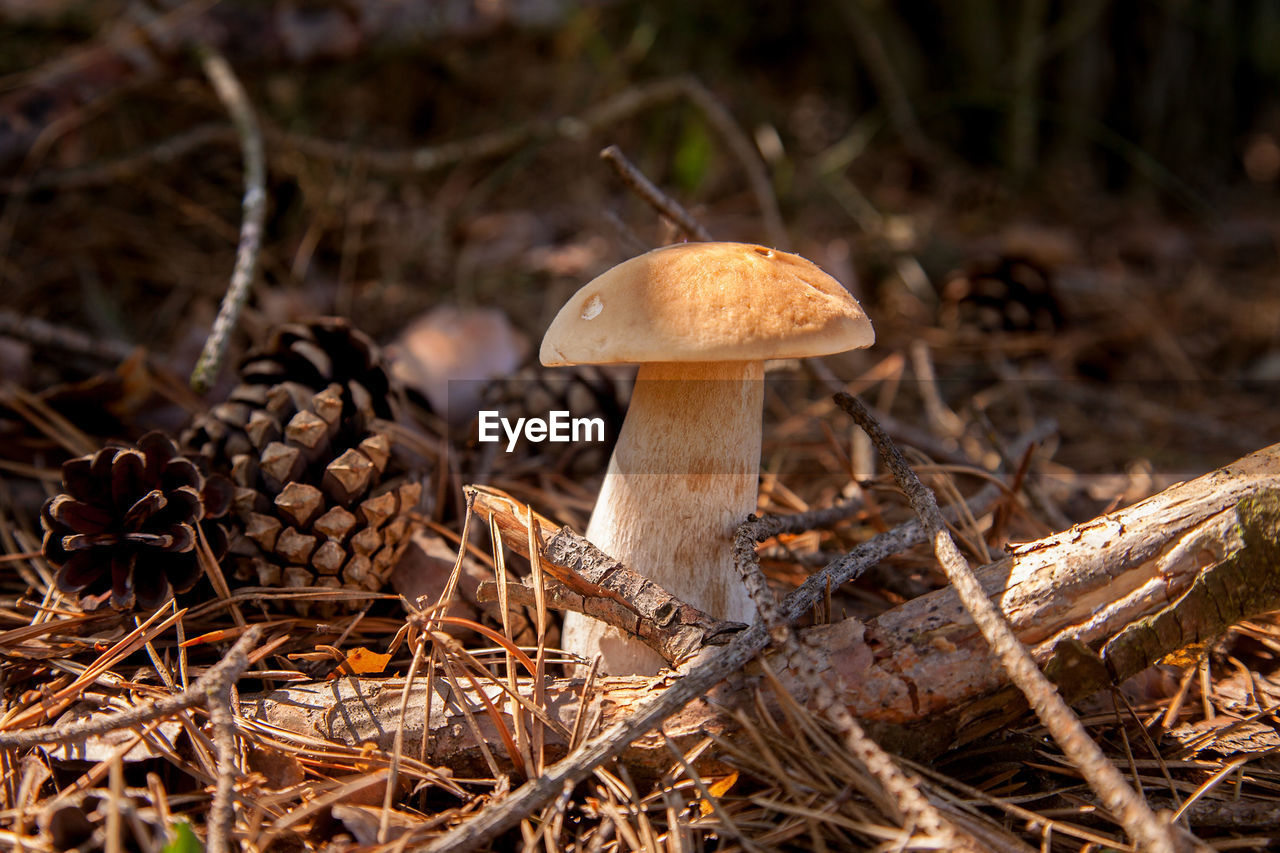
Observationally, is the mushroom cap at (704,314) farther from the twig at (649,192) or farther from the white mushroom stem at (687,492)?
the twig at (649,192)

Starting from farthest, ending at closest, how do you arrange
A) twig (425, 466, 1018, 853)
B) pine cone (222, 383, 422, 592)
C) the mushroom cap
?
pine cone (222, 383, 422, 592)
the mushroom cap
twig (425, 466, 1018, 853)

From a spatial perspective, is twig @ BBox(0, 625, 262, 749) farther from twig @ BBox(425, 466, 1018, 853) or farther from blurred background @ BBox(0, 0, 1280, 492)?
blurred background @ BBox(0, 0, 1280, 492)

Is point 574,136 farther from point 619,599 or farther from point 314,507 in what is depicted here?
point 619,599

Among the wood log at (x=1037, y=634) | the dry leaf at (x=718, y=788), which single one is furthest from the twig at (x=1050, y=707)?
the dry leaf at (x=718, y=788)

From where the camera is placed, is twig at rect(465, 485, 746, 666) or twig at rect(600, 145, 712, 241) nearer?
twig at rect(465, 485, 746, 666)

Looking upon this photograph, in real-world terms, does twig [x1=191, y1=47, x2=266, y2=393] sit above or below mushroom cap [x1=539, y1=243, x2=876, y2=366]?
above

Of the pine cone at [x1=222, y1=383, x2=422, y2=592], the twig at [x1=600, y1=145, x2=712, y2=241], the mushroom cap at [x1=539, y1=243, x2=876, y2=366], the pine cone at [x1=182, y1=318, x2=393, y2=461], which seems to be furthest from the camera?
the twig at [x1=600, y1=145, x2=712, y2=241]

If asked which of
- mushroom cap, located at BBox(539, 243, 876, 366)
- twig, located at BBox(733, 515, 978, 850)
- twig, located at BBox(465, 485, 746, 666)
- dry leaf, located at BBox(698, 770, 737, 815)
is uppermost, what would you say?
mushroom cap, located at BBox(539, 243, 876, 366)

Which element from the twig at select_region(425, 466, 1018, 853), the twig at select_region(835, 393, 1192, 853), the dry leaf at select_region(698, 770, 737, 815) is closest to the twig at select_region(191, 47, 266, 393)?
the twig at select_region(425, 466, 1018, 853)

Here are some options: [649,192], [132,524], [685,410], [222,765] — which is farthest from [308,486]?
[649,192]
